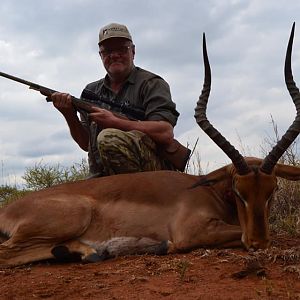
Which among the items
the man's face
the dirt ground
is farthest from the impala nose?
the man's face

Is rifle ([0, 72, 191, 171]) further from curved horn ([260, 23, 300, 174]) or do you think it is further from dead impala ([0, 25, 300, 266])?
curved horn ([260, 23, 300, 174])

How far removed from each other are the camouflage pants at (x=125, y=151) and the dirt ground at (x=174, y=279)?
1858 millimetres

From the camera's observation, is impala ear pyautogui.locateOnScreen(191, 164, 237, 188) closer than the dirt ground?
No

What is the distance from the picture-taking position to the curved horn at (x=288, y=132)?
15.4ft

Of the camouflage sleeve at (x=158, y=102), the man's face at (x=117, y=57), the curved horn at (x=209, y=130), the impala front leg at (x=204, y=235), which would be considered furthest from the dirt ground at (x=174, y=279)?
the man's face at (x=117, y=57)

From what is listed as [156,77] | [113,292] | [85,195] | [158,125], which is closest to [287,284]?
[113,292]

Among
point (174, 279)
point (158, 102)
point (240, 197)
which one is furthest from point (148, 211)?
point (158, 102)

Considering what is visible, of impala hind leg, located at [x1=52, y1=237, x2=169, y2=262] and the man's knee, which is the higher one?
the man's knee

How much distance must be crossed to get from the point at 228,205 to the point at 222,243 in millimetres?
520

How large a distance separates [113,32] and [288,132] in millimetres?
3027

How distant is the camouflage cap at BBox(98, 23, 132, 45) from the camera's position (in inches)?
275

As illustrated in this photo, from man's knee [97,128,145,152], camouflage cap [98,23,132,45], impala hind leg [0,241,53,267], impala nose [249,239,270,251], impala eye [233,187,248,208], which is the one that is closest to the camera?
impala nose [249,239,270,251]

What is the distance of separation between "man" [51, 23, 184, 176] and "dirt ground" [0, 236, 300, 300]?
191cm

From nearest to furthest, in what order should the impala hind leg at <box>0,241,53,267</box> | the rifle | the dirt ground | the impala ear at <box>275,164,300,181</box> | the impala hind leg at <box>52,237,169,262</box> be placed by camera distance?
the dirt ground < the impala hind leg at <box>0,241,53,267</box> < the impala hind leg at <box>52,237,169,262</box> < the impala ear at <box>275,164,300,181</box> < the rifle
